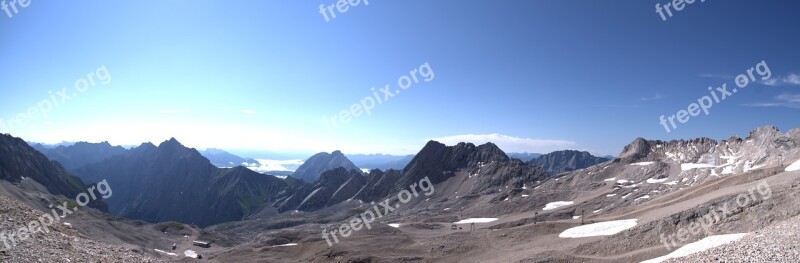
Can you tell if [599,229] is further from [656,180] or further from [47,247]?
[656,180]

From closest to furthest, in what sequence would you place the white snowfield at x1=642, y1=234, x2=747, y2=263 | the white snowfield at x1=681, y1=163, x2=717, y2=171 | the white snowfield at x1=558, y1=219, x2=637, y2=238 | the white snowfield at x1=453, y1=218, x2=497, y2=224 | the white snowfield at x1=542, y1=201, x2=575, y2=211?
the white snowfield at x1=642, y1=234, x2=747, y2=263, the white snowfield at x1=558, y1=219, x2=637, y2=238, the white snowfield at x1=453, y1=218, x2=497, y2=224, the white snowfield at x1=542, y1=201, x2=575, y2=211, the white snowfield at x1=681, y1=163, x2=717, y2=171

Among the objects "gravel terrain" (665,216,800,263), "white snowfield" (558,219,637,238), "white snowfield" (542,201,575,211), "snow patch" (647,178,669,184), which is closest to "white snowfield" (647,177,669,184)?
"snow patch" (647,178,669,184)

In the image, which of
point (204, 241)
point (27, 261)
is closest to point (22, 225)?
point (27, 261)

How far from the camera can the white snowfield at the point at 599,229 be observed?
6375cm

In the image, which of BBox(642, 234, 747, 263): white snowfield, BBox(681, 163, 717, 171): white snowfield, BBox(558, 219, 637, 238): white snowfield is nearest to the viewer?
BBox(642, 234, 747, 263): white snowfield

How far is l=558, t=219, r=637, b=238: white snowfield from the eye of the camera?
63.8 m

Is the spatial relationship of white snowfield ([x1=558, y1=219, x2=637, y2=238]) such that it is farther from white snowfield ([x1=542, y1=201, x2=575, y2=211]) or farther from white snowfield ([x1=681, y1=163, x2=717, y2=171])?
white snowfield ([x1=681, y1=163, x2=717, y2=171])

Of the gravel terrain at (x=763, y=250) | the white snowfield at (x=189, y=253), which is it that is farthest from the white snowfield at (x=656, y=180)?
the white snowfield at (x=189, y=253)

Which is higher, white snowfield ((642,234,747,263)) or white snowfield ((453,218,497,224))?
white snowfield ((642,234,747,263))

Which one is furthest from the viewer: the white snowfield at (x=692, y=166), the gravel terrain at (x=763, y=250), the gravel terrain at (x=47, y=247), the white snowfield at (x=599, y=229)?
the white snowfield at (x=692, y=166)

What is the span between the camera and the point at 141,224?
530ft

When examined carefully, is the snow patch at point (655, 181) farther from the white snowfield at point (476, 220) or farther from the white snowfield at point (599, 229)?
the white snowfield at point (599, 229)

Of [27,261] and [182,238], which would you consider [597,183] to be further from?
[27,261]

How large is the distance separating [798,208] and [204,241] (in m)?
158
